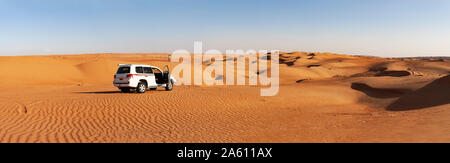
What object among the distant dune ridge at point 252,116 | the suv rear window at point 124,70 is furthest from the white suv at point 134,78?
the distant dune ridge at point 252,116

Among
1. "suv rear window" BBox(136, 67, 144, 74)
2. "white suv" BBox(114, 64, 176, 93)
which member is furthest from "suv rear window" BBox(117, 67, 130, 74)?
"suv rear window" BBox(136, 67, 144, 74)

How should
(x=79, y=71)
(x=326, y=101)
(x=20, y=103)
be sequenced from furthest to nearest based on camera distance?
(x=79, y=71) → (x=326, y=101) → (x=20, y=103)

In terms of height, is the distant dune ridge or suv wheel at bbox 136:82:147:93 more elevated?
suv wheel at bbox 136:82:147:93

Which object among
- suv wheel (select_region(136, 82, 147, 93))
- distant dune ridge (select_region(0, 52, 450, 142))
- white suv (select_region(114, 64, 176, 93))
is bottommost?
distant dune ridge (select_region(0, 52, 450, 142))

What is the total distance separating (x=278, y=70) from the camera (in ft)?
123

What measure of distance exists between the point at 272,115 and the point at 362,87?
33.2ft

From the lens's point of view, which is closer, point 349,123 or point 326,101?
point 349,123

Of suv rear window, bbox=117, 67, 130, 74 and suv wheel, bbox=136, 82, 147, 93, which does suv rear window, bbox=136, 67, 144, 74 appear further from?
suv wheel, bbox=136, 82, 147, 93

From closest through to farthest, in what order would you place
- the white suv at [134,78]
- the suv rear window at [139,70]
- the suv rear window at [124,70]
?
the white suv at [134,78]
the suv rear window at [124,70]
the suv rear window at [139,70]

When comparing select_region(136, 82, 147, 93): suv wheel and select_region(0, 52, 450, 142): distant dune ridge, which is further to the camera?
select_region(136, 82, 147, 93): suv wheel

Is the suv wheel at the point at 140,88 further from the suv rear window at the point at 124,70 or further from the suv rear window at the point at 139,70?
the suv rear window at the point at 124,70
